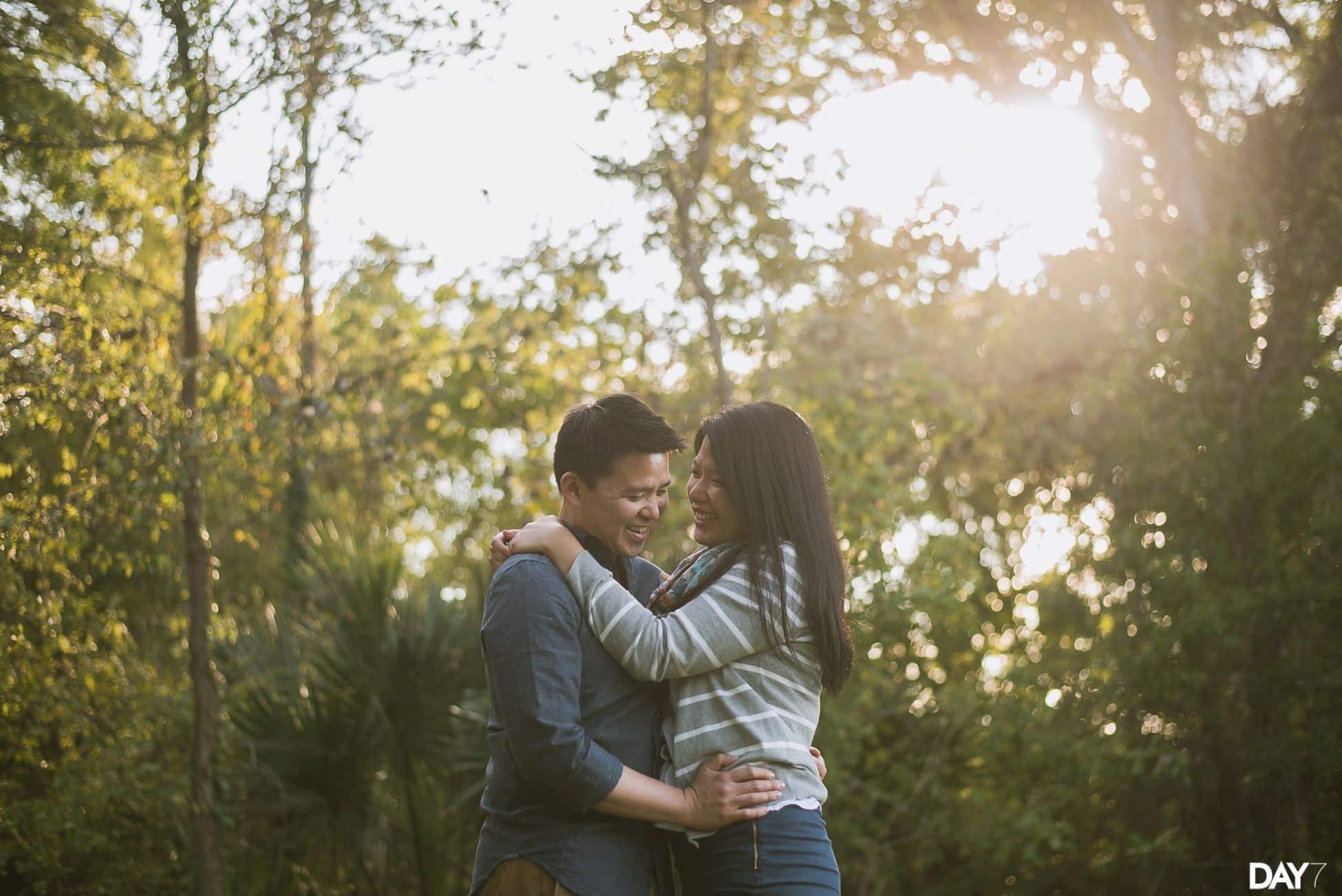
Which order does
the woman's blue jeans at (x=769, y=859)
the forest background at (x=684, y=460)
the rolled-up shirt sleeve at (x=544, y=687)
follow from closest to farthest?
the rolled-up shirt sleeve at (x=544, y=687), the woman's blue jeans at (x=769, y=859), the forest background at (x=684, y=460)

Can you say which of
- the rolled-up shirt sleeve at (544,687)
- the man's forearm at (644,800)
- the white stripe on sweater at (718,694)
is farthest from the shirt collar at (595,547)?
the man's forearm at (644,800)

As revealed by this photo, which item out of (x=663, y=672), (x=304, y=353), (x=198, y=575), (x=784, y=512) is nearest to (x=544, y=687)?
(x=663, y=672)

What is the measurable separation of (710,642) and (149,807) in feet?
13.8

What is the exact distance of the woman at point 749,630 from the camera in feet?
8.56

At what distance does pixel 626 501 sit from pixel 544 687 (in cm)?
50

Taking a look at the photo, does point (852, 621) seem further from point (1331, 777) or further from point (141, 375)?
point (141, 375)

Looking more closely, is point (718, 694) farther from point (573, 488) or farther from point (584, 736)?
point (573, 488)

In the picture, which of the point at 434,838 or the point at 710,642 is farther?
the point at 434,838

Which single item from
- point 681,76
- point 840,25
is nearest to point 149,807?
point 681,76

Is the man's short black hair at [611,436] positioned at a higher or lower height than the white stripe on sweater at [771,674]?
higher

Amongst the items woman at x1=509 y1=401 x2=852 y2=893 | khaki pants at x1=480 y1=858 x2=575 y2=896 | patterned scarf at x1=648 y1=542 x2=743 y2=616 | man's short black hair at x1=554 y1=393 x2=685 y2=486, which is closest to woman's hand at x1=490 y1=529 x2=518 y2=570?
woman at x1=509 y1=401 x2=852 y2=893

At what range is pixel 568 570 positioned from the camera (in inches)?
105

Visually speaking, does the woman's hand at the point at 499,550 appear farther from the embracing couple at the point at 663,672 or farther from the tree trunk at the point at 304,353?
the tree trunk at the point at 304,353

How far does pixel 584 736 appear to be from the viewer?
2.52 meters
